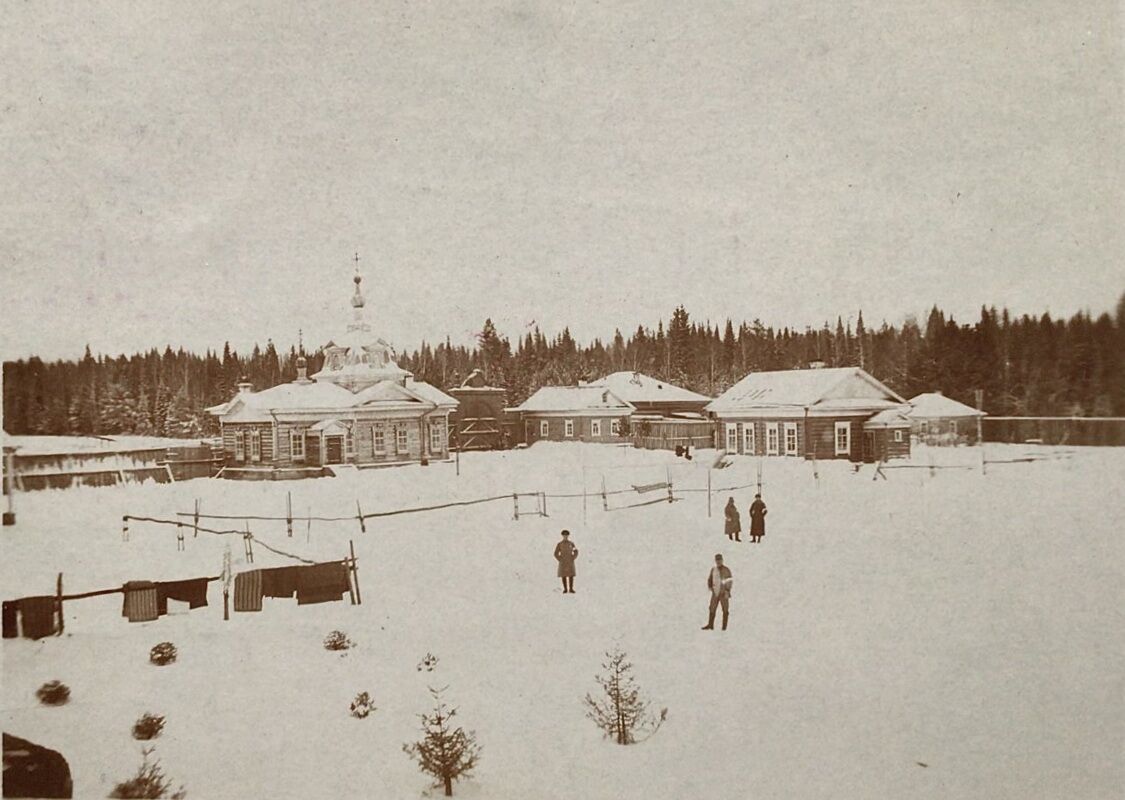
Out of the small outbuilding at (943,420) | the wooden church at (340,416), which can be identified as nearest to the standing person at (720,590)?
the small outbuilding at (943,420)

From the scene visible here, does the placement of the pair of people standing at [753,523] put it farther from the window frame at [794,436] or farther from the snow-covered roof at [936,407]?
the snow-covered roof at [936,407]

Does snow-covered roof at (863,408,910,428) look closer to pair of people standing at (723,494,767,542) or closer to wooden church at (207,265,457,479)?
pair of people standing at (723,494,767,542)

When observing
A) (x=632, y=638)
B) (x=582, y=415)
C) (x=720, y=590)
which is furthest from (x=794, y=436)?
(x=632, y=638)

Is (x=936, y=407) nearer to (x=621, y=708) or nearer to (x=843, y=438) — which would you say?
(x=843, y=438)

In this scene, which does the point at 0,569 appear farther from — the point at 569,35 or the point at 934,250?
the point at 934,250

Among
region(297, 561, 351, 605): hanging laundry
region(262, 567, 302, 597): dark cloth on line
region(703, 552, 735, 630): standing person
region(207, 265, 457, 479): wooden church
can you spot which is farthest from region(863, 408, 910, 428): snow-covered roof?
region(262, 567, 302, 597): dark cloth on line

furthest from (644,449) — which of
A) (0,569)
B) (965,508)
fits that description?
(0,569)
